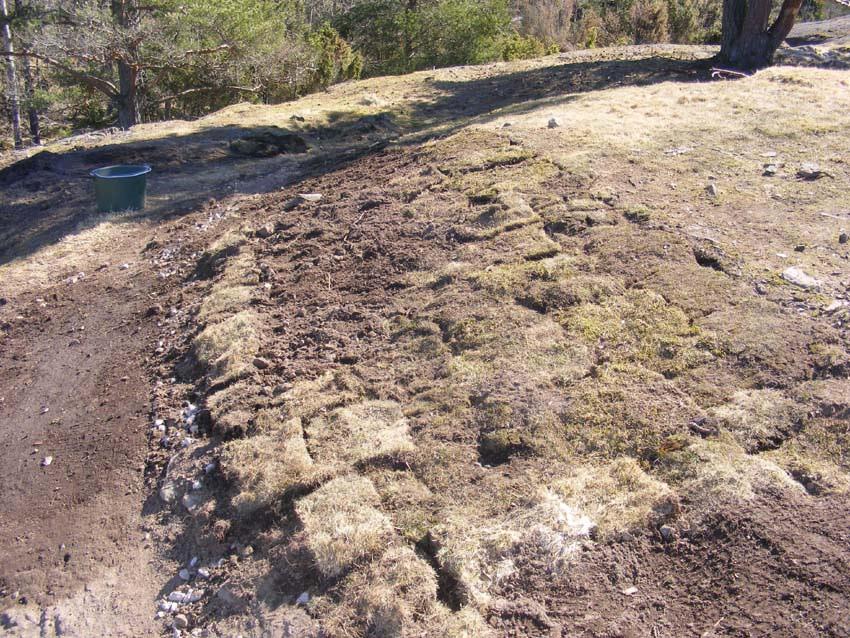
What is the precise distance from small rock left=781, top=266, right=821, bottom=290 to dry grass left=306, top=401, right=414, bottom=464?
266cm

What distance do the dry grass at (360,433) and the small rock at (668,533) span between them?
4.29ft

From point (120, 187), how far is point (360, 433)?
5.80 meters

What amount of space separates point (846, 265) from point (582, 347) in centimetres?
202

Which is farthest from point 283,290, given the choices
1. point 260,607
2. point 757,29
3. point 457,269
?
point 757,29

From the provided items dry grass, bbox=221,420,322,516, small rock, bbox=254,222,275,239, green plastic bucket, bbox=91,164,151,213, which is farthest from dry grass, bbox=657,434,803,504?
green plastic bucket, bbox=91,164,151,213

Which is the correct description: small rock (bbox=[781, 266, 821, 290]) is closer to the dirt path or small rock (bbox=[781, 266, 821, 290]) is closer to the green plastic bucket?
the dirt path

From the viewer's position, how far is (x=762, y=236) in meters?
5.04

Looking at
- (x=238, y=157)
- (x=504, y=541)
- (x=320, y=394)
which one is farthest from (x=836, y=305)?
(x=238, y=157)

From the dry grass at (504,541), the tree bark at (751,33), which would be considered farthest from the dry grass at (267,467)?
the tree bark at (751,33)

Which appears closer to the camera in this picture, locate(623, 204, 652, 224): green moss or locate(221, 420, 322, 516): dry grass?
locate(221, 420, 322, 516): dry grass

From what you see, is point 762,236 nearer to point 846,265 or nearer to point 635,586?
point 846,265

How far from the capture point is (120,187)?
816 cm

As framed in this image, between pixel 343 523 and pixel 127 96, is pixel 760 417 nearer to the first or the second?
pixel 343 523

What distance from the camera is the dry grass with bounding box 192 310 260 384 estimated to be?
4.74 meters
